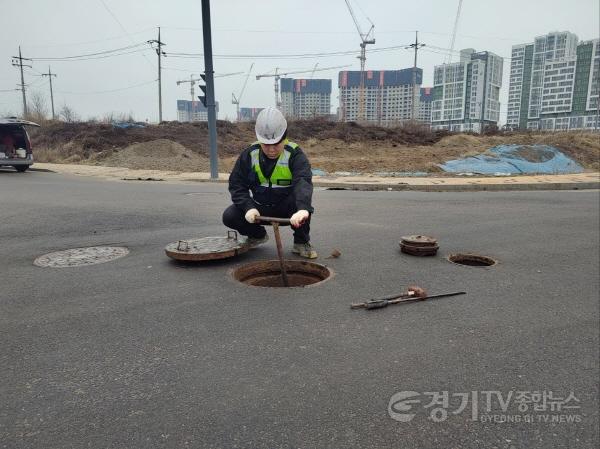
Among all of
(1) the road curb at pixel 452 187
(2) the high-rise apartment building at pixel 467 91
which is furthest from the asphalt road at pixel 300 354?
(2) the high-rise apartment building at pixel 467 91

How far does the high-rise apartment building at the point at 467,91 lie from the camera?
58.4 m

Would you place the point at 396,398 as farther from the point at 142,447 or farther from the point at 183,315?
the point at 183,315

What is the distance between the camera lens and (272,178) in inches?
179

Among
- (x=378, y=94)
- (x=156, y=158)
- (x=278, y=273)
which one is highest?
(x=378, y=94)

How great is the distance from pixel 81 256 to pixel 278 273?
222 centimetres

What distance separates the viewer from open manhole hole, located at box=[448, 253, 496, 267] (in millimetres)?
4922

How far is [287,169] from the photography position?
450 cm

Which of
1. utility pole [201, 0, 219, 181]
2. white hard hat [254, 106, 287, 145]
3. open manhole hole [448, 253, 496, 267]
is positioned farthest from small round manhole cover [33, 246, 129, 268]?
utility pole [201, 0, 219, 181]

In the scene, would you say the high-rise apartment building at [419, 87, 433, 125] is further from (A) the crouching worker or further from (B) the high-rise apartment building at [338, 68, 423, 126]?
(A) the crouching worker

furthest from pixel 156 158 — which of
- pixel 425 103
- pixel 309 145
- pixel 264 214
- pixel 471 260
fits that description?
pixel 425 103

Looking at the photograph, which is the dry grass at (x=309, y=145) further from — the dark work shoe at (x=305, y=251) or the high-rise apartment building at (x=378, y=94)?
the high-rise apartment building at (x=378, y=94)

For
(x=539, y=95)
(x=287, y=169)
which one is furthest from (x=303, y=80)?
(x=287, y=169)

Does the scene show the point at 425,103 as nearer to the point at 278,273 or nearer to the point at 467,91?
the point at 467,91

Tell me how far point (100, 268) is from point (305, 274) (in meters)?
Answer: 2.04
